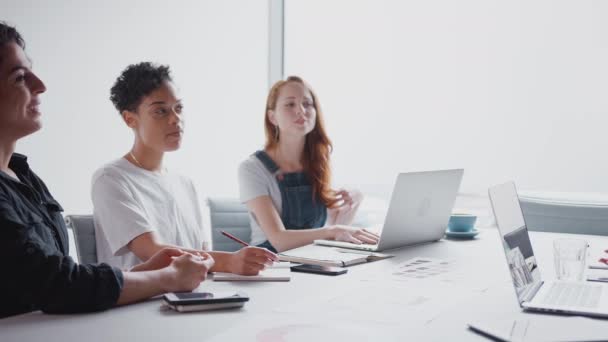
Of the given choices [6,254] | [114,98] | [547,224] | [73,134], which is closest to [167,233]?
[114,98]

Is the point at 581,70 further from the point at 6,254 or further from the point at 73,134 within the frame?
Result: the point at 6,254

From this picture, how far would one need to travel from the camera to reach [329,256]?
78.1 inches

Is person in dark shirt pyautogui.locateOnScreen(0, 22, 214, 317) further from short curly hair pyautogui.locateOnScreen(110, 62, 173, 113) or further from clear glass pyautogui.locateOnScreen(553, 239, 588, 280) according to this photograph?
clear glass pyautogui.locateOnScreen(553, 239, 588, 280)

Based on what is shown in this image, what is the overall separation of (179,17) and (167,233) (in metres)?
2.06

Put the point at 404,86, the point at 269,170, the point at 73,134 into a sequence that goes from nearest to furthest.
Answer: the point at 269,170 → the point at 73,134 → the point at 404,86

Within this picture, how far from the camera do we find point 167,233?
2.21 meters

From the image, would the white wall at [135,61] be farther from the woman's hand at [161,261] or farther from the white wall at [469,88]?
the woman's hand at [161,261]

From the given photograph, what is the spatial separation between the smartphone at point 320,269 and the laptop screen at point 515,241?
459 millimetres

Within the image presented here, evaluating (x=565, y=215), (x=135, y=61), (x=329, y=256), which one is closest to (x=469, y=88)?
(x=565, y=215)

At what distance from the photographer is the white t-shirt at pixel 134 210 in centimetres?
201

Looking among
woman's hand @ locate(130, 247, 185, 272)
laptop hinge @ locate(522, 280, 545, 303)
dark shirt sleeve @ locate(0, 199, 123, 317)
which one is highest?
dark shirt sleeve @ locate(0, 199, 123, 317)

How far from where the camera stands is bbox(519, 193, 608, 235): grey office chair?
2.79 metres

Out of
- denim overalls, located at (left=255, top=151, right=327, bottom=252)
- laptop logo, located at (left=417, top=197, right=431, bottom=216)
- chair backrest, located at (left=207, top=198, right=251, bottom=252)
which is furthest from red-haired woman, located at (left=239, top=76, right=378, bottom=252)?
laptop logo, located at (left=417, top=197, right=431, bottom=216)

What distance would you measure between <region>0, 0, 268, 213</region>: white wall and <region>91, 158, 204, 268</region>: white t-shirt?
1.11 meters
